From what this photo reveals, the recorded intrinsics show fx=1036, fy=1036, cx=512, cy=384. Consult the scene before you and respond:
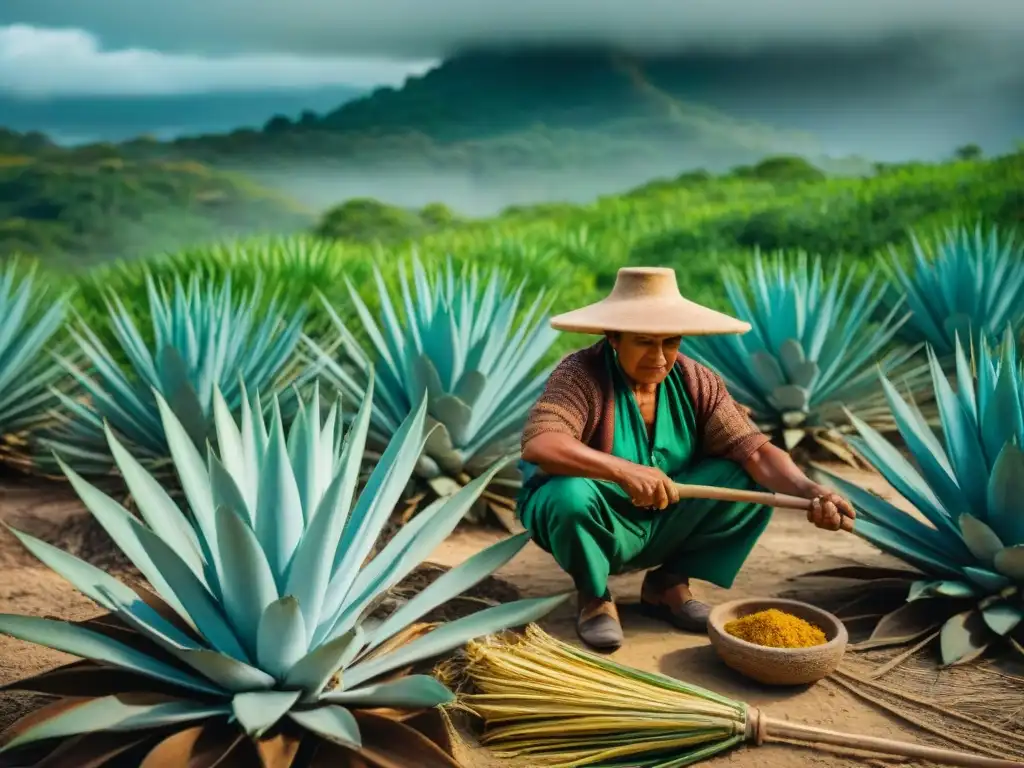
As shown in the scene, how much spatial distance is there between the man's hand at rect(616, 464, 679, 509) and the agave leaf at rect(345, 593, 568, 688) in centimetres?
45

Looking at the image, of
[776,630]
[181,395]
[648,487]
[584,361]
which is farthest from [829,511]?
[181,395]

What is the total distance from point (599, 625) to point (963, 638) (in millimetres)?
982

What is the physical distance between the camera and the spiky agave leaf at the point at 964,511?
2.83m

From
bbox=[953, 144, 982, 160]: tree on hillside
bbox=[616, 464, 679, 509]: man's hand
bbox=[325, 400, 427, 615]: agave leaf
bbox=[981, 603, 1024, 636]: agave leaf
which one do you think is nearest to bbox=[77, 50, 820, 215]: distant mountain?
bbox=[953, 144, 982, 160]: tree on hillside

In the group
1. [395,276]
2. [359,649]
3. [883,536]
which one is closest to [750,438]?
[883,536]

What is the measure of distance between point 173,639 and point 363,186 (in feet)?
34.9

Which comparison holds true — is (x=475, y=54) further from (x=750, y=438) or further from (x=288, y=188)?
(x=750, y=438)

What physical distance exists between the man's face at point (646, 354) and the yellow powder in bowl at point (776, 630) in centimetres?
69

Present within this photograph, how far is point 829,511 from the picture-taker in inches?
103

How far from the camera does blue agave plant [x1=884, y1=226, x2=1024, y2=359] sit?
5.44m

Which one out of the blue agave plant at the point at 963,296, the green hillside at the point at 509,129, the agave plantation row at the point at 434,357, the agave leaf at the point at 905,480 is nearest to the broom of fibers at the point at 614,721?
the agave leaf at the point at 905,480

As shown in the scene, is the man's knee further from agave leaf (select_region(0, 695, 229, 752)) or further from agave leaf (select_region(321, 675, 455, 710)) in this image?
agave leaf (select_region(0, 695, 229, 752))

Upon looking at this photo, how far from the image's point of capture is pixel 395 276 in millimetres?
7051

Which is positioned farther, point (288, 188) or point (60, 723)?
point (288, 188)
